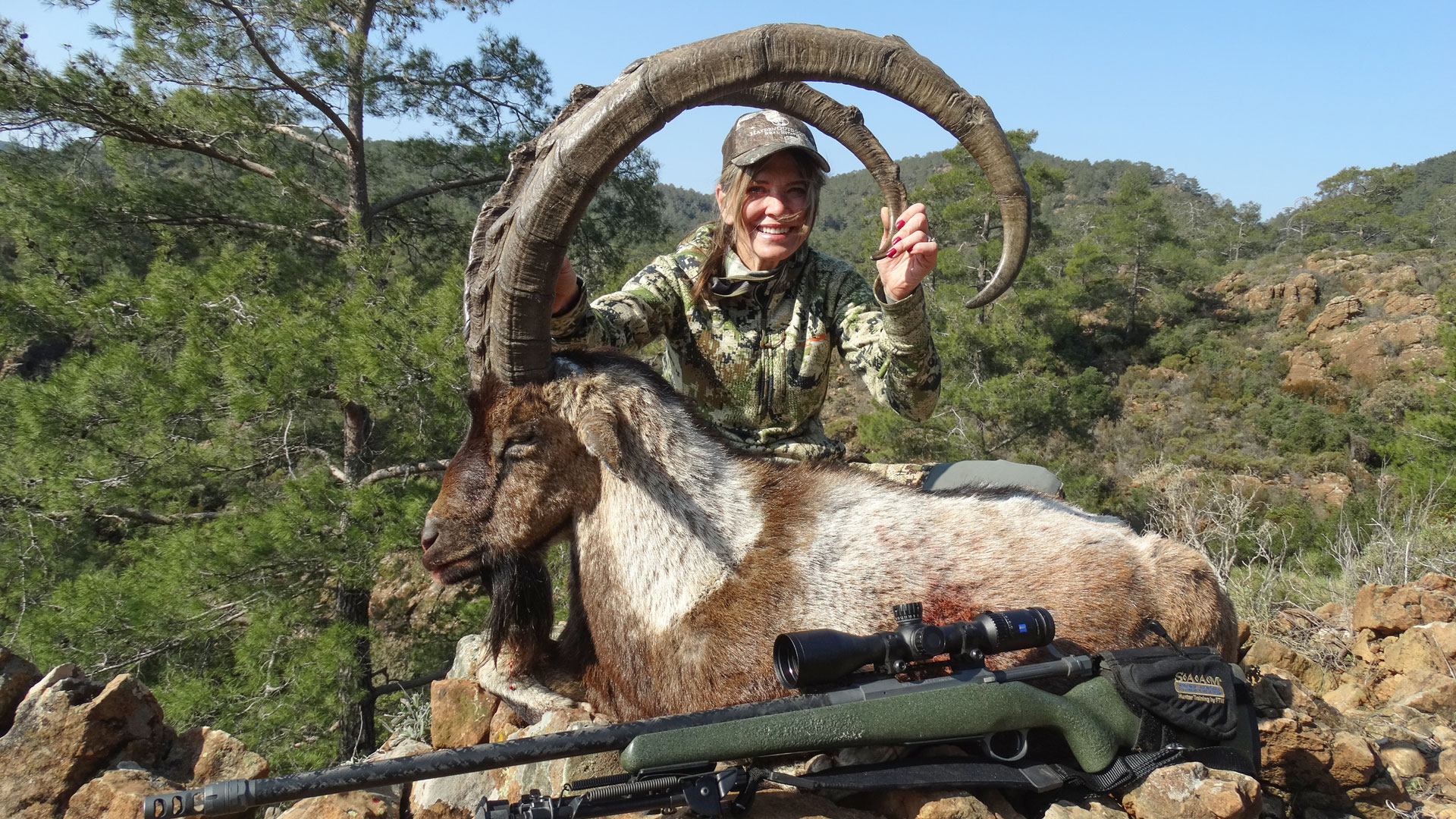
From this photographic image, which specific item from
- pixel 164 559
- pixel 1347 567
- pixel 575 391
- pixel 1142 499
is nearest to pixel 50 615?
pixel 164 559

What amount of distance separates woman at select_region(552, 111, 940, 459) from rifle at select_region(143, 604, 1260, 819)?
1652 millimetres

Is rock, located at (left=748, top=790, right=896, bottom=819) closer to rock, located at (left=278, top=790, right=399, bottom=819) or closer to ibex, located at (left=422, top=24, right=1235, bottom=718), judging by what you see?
ibex, located at (left=422, top=24, right=1235, bottom=718)

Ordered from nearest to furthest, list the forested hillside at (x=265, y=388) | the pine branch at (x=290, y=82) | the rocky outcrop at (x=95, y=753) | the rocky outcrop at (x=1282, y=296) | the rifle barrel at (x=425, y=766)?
1. the rifle barrel at (x=425, y=766)
2. the rocky outcrop at (x=95, y=753)
3. the forested hillside at (x=265, y=388)
4. the pine branch at (x=290, y=82)
5. the rocky outcrop at (x=1282, y=296)

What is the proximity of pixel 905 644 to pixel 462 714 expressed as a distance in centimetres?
229

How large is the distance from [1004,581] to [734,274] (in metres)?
2.16

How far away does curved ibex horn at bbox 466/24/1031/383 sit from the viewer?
2631 mm

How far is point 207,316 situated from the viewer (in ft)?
23.7

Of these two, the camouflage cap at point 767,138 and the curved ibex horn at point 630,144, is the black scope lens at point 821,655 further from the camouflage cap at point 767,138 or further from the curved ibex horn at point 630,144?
the camouflage cap at point 767,138

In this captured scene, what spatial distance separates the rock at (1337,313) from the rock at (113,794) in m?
52.0

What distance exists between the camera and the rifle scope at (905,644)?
229cm

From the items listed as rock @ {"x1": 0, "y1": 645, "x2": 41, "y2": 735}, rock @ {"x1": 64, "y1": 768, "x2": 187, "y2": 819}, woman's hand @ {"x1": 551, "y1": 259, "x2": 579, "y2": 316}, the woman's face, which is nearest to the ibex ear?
woman's hand @ {"x1": 551, "y1": 259, "x2": 579, "y2": 316}

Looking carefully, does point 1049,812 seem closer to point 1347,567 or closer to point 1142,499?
point 1347,567

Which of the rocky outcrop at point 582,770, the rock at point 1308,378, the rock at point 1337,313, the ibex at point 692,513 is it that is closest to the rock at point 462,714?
the rocky outcrop at point 582,770

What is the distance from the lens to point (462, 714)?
3.58 meters
